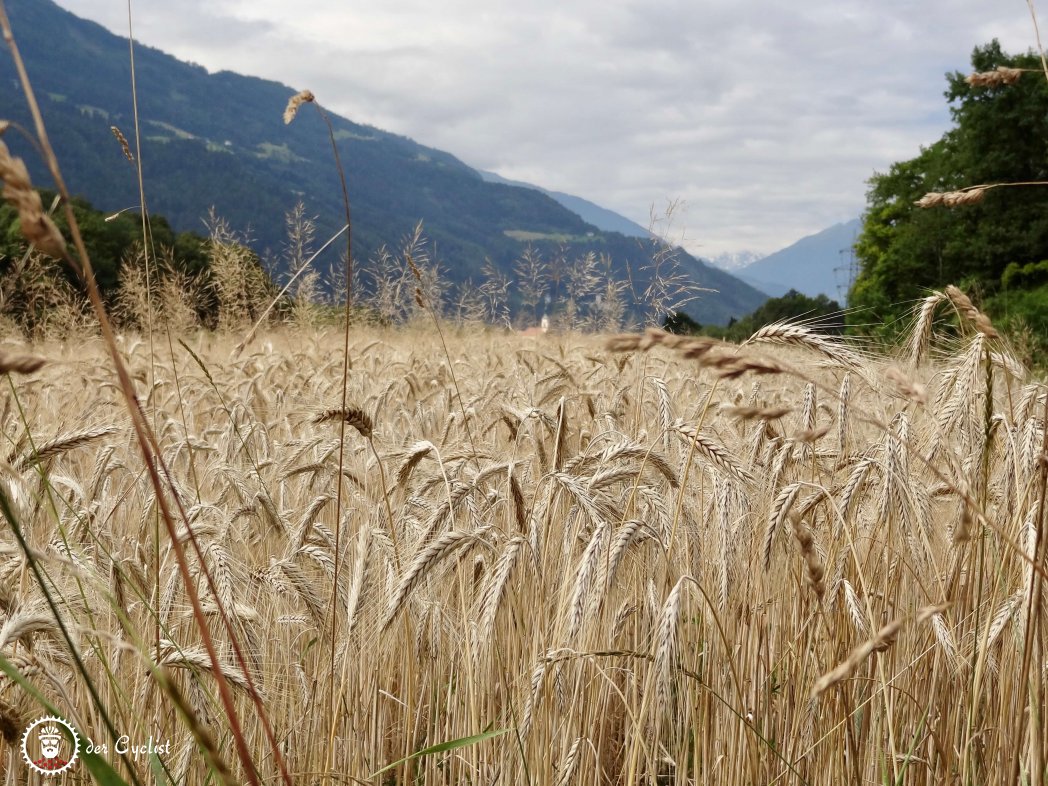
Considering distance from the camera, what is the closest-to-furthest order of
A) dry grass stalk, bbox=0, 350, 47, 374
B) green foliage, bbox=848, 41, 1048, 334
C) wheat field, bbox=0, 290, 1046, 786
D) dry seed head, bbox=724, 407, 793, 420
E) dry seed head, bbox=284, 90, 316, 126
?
dry grass stalk, bbox=0, 350, 47, 374, dry seed head, bbox=724, 407, 793, 420, wheat field, bbox=0, 290, 1046, 786, dry seed head, bbox=284, 90, 316, 126, green foliage, bbox=848, 41, 1048, 334

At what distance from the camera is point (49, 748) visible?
161 centimetres

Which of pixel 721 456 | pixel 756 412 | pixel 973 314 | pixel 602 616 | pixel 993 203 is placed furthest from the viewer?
Result: pixel 993 203

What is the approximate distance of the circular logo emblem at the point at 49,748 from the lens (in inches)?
61.6

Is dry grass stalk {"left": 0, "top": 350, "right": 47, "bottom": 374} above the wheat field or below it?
above

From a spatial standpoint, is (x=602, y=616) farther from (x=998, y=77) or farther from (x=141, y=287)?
(x=141, y=287)

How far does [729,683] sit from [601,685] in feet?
1.02

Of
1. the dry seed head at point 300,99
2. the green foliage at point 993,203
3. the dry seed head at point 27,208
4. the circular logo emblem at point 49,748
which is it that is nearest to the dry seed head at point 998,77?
the dry seed head at point 300,99

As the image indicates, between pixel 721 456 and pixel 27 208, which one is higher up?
pixel 27 208

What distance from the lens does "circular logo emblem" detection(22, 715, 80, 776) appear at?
157 cm

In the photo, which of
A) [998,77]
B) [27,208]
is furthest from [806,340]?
[27,208]

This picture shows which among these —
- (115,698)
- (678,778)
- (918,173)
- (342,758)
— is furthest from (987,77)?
(918,173)

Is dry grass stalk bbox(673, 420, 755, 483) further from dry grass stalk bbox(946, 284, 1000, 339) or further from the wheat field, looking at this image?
dry grass stalk bbox(946, 284, 1000, 339)

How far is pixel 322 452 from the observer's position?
291 cm

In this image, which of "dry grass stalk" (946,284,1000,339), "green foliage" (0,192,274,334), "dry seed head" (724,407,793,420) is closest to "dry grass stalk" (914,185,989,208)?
"dry grass stalk" (946,284,1000,339)
